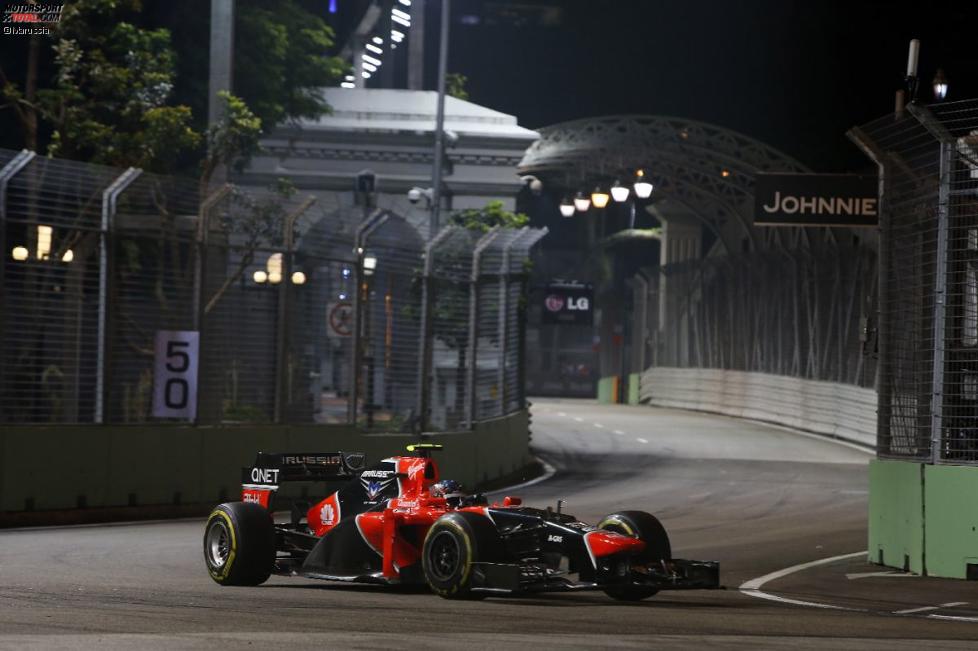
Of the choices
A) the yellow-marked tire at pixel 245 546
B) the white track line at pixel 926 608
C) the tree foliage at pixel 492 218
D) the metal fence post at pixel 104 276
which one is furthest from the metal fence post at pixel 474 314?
the white track line at pixel 926 608

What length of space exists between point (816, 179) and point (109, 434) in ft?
25.9

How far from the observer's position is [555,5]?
219 feet

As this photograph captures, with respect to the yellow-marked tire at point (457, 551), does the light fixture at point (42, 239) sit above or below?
above

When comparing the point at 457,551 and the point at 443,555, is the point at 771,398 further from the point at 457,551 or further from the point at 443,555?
the point at 457,551

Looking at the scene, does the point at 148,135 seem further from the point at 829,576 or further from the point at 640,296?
the point at 640,296

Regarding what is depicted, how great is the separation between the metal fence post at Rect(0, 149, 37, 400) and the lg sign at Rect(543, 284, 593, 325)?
107 feet

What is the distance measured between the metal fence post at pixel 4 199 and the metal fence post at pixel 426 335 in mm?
7242

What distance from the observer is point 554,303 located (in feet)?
162

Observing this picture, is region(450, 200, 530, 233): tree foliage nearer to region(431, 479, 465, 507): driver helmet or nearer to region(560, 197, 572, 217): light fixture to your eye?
region(560, 197, 572, 217): light fixture

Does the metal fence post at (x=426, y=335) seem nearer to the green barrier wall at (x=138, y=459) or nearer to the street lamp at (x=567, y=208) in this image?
the green barrier wall at (x=138, y=459)

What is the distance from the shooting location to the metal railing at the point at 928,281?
553 inches

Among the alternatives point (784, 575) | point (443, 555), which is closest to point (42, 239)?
point (443, 555)

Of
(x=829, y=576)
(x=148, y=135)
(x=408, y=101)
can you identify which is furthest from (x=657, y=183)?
(x=829, y=576)

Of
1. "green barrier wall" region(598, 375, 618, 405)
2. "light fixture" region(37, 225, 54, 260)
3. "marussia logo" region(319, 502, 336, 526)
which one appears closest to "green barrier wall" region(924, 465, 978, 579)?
"marussia logo" region(319, 502, 336, 526)
